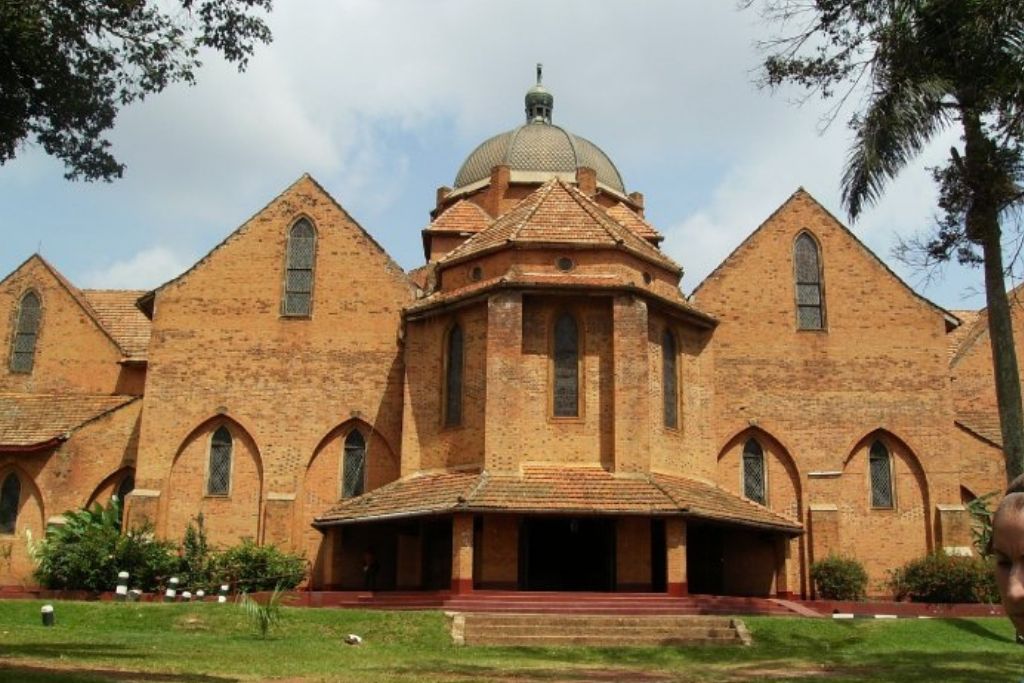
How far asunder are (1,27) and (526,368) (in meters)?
16.6

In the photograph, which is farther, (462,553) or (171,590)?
(171,590)

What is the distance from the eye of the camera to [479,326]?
2758 centimetres

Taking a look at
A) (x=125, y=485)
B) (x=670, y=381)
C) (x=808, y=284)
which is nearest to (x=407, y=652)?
(x=670, y=381)

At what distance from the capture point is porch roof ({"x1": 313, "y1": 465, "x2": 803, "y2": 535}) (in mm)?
23969

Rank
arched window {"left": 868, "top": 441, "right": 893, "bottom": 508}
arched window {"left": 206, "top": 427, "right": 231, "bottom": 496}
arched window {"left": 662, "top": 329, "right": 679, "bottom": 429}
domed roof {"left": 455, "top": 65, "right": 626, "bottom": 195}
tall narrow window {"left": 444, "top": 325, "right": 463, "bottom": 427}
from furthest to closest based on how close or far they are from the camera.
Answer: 1. domed roof {"left": 455, "top": 65, "right": 626, "bottom": 195}
2. arched window {"left": 868, "top": 441, "right": 893, "bottom": 508}
3. arched window {"left": 206, "top": 427, "right": 231, "bottom": 496}
4. arched window {"left": 662, "top": 329, "right": 679, "bottom": 429}
5. tall narrow window {"left": 444, "top": 325, "right": 463, "bottom": 427}

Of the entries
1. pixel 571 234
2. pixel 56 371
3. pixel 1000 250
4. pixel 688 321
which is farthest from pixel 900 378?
pixel 56 371

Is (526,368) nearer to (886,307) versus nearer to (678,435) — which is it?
(678,435)

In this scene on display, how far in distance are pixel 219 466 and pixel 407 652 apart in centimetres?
1369

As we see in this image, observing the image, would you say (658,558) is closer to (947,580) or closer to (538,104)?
(947,580)

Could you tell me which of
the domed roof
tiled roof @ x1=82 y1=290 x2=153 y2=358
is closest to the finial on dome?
the domed roof

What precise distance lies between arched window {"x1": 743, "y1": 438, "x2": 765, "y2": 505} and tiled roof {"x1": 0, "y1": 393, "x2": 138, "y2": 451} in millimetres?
17674

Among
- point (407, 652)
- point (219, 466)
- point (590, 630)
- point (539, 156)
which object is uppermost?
point (539, 156)

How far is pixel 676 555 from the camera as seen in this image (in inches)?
954

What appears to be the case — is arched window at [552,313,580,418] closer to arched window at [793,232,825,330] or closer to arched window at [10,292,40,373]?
arched window at [793,232,825,330]
